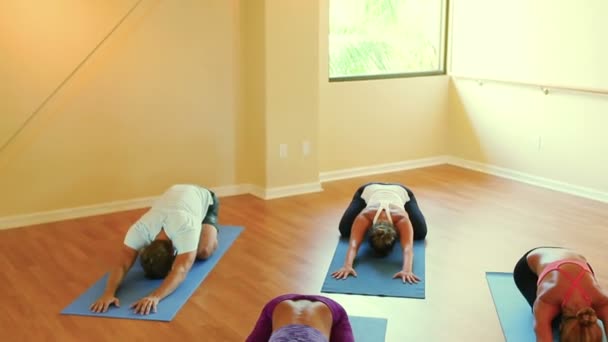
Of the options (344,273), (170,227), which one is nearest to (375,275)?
(344,273)

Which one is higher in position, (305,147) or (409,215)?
(305,147)

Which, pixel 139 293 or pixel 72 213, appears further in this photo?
pixel 72 213

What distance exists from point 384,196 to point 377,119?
198 cm

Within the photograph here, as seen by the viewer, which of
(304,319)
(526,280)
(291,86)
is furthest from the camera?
(291,86)

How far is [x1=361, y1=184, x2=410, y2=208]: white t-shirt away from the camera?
14.6 ft

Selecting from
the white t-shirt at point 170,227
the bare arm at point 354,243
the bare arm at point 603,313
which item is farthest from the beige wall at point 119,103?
the bare arm at point 603,313

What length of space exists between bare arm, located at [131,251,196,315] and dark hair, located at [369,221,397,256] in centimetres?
102

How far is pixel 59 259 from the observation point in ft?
13.9

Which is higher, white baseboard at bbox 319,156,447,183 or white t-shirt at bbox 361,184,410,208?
white t-shirt at bbox 361,184,410,208

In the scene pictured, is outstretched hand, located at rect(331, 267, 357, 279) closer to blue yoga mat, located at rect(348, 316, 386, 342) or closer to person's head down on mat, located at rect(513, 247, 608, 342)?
blue yoga mat, located at rect(348, 316, 386, 342)

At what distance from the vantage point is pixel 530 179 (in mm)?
6035

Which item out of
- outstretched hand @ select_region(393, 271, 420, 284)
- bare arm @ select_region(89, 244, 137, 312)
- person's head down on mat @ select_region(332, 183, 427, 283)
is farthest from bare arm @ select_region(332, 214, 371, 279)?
bare arm @ select_region(89, 244, 137, 312)

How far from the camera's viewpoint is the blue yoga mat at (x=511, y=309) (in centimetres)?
326

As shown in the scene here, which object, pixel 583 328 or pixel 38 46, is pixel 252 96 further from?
pixel 583 328
